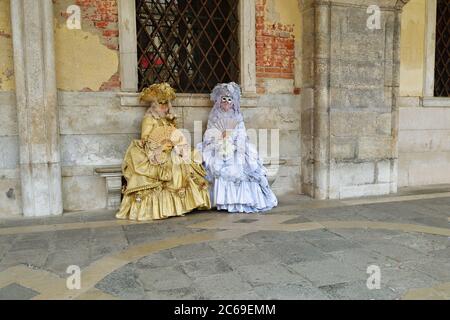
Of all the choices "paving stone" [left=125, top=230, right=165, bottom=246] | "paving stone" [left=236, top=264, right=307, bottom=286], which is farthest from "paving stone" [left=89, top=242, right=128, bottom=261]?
"paving stone" [left=236, top=264, right=307, bottom=286]

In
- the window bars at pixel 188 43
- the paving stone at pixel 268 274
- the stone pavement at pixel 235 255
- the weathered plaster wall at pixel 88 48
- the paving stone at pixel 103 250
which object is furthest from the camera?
the window bars at pixel 188 43

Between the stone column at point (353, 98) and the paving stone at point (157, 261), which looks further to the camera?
the stone column at point (353, 98)

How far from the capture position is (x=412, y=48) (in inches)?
261

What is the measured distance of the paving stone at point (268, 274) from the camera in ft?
9.22

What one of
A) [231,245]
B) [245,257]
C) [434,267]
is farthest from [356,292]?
[231,245]

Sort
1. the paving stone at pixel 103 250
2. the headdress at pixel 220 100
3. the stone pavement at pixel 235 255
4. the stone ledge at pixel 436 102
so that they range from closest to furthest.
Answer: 1. the stone pavement at pixel 235 255
2. the paving stone at pixel 103 250
3. the headdress at pixel 220 100
4. the stone ledge at pixel 436 102

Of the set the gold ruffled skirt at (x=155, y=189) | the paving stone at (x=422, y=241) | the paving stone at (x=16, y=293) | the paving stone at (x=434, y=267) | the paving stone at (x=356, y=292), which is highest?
the gold ruffled skirt at (x=155, y=189)

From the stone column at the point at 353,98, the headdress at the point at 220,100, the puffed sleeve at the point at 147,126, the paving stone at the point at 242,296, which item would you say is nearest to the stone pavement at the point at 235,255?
the paving stone at the point at 242,296

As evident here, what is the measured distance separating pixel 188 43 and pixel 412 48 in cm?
387

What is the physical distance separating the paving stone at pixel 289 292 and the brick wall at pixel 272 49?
11.9 ft

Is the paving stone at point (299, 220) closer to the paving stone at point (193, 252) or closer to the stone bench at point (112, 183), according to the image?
the paving stone at point (193, 252)
